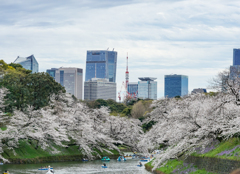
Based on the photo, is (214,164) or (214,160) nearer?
(214,164)

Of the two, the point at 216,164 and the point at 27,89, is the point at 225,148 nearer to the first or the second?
the point at 216,164

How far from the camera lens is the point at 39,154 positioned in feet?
149

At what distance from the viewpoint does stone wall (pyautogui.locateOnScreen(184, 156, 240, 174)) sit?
2246 centimetres

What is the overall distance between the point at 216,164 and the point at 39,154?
27455 millimetres

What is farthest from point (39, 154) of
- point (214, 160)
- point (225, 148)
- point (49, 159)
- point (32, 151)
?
point (225, 148)

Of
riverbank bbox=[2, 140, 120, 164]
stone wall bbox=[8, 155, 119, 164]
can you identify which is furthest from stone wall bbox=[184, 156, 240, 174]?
riverbank bbox=[2, 140, 120, 164]

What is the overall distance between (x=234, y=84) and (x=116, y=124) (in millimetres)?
35297

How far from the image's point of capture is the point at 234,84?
2369 cm

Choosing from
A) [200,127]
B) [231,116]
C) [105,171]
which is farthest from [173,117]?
[105,171]

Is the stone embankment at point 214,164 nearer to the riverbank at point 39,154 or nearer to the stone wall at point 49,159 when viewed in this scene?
the stone wall at point 49,159

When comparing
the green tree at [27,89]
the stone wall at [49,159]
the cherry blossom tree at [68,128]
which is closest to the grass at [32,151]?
the stone wall at [49,159]

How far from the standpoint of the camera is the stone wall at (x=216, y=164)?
22459 mm

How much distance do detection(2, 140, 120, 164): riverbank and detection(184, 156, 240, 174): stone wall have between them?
72.9 feet

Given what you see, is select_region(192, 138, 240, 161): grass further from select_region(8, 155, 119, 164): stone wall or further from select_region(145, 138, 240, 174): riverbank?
select_region(8, 155, 119, 164): stone wall
